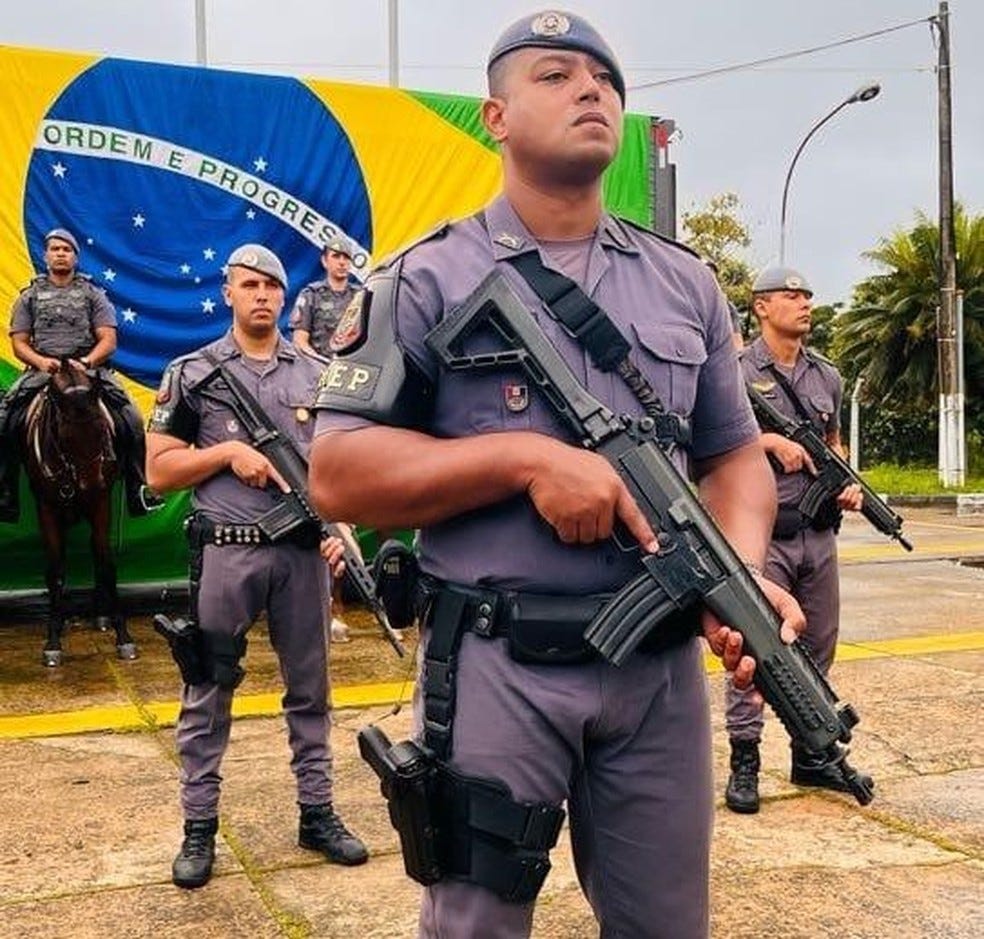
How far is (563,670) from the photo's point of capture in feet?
6.14

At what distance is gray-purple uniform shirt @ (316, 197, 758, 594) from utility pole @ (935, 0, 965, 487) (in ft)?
58.9

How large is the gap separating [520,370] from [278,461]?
2052 mm

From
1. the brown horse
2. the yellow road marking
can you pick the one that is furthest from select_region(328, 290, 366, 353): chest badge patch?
the brown horse

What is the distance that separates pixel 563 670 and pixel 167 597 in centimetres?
703

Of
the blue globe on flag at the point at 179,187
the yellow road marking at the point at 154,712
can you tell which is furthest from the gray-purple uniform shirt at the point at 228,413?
the blue globe on flag at the point at 179,187

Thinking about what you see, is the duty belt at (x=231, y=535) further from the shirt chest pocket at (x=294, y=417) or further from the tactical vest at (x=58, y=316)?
the tactical vest at (x=58, y=316)

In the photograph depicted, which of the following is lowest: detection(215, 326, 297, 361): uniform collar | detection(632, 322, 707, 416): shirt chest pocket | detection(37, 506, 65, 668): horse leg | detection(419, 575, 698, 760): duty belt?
detection(37, 506, 65, 668): horse leg

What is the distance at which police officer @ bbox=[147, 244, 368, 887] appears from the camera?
12.3 feet

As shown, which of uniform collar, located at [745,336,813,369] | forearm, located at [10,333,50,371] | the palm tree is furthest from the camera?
the palm tree

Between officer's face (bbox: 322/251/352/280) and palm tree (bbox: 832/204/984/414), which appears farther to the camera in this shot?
palm tree (bbox: 832/204/984/414)

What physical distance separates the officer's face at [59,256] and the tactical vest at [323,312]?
147 cm

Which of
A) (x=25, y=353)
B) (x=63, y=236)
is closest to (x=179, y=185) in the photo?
(x=63, y=236)

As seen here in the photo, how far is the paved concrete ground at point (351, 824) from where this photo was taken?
11.0ft

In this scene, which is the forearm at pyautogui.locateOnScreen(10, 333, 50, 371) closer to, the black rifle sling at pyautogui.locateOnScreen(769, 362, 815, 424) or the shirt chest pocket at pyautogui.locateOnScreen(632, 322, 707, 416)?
the black rifle sling at pyautogui.locateOnScreen(769, 362, 815, 424)
